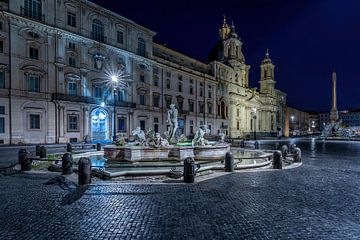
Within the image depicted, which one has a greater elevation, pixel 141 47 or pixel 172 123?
pixel 141 47

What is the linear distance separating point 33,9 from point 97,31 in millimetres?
8358

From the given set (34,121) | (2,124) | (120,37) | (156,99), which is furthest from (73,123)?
(156,99)

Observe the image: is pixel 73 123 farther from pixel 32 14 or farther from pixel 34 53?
pixel 32 14

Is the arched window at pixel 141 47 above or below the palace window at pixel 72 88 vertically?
above

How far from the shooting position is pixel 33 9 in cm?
2702

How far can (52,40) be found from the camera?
28281mm

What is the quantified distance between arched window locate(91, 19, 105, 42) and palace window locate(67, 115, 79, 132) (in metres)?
12.0

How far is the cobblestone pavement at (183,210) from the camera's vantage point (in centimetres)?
432

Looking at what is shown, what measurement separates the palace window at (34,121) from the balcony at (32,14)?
11.4m

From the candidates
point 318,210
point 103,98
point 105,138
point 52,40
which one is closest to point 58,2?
point 52,40

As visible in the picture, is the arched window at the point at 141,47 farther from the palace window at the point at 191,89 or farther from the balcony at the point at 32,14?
the balcony at the point at 32,14

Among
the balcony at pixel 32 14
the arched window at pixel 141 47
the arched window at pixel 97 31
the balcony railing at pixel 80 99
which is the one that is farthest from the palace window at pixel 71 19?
the arched window at pixel 141 47

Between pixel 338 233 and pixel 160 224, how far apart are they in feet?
11.1

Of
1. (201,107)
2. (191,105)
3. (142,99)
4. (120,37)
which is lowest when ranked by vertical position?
(201,107)
